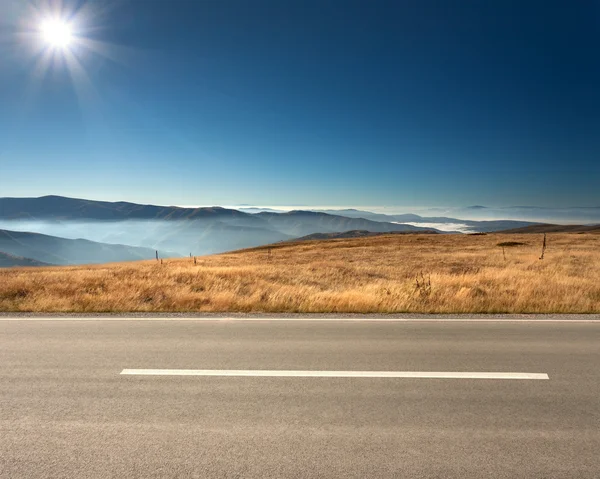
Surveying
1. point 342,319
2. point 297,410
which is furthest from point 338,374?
point 342,319

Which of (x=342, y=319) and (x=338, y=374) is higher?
(x=338, y=374)

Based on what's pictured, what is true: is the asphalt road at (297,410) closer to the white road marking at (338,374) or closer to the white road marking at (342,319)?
the white road marking at (338,374)

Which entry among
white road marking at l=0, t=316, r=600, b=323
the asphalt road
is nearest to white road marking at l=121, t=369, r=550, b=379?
the asphalt road

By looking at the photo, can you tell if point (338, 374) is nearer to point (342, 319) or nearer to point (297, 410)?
point (297, 410)

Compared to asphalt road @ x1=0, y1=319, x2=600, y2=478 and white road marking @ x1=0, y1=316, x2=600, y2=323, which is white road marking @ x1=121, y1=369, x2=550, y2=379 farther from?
white road marking @ x1=0, y1=316, x2=600, y2=323

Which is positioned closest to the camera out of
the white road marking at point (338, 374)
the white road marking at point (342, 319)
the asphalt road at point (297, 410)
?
the asphalt road at point (297, 410)

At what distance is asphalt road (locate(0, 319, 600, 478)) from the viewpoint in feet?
10.4

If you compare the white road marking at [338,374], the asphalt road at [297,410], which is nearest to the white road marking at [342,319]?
the asphalt road at [297,410]

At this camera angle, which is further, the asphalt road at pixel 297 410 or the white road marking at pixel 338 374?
the white road marking at pixel 338 374

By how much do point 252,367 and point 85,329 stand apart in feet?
13.8

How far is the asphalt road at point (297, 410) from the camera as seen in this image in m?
3.18

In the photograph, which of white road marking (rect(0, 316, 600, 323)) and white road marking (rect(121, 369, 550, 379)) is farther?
white road marking (rect(0, 316, 600, 323))

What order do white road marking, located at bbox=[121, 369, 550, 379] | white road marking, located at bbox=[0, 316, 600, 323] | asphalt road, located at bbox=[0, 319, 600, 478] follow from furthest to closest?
1. white road marking, located at bbox=[0, 316, 600, 323]
2. white road marking, located at bbox=[121, 369, 550, 379]
3. asphalt road, located at bbox=[0, 319, 600, 478]

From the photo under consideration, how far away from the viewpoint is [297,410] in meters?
4.03
